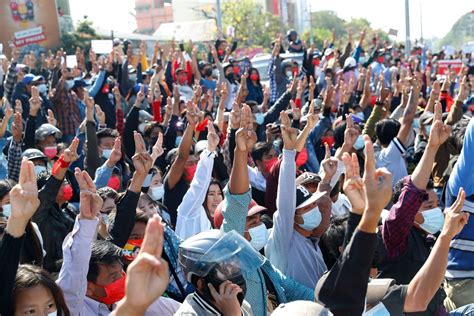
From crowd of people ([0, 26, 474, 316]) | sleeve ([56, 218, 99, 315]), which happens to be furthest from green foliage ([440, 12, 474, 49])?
sleeve ([56, 218, 99, 315])

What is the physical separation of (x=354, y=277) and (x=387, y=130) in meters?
4.18

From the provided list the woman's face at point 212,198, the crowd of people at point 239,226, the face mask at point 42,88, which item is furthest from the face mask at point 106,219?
the face mask at point 42,88

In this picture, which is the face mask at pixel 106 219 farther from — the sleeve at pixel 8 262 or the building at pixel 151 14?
the building at pixel 151 14

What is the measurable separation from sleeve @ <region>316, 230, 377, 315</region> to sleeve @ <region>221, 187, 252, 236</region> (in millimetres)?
1270

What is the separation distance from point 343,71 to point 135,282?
1123 centimetres

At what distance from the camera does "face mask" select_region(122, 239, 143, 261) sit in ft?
13.6

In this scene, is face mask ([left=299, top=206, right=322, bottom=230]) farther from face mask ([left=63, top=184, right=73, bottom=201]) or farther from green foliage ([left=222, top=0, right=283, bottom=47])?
green foliage ([left=222, top=0, right=283, bottom=47])

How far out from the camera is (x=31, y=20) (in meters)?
32.6

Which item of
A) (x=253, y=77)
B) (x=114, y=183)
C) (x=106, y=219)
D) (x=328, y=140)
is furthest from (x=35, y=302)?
(x=253, y=77)

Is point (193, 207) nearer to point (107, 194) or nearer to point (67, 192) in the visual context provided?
point (107, 194)

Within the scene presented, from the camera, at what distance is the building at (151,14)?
9325 centimetres

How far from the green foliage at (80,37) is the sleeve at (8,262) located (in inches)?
1108

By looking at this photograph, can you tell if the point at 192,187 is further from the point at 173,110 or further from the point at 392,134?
the point at 173,110

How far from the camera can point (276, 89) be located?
41.5ft
